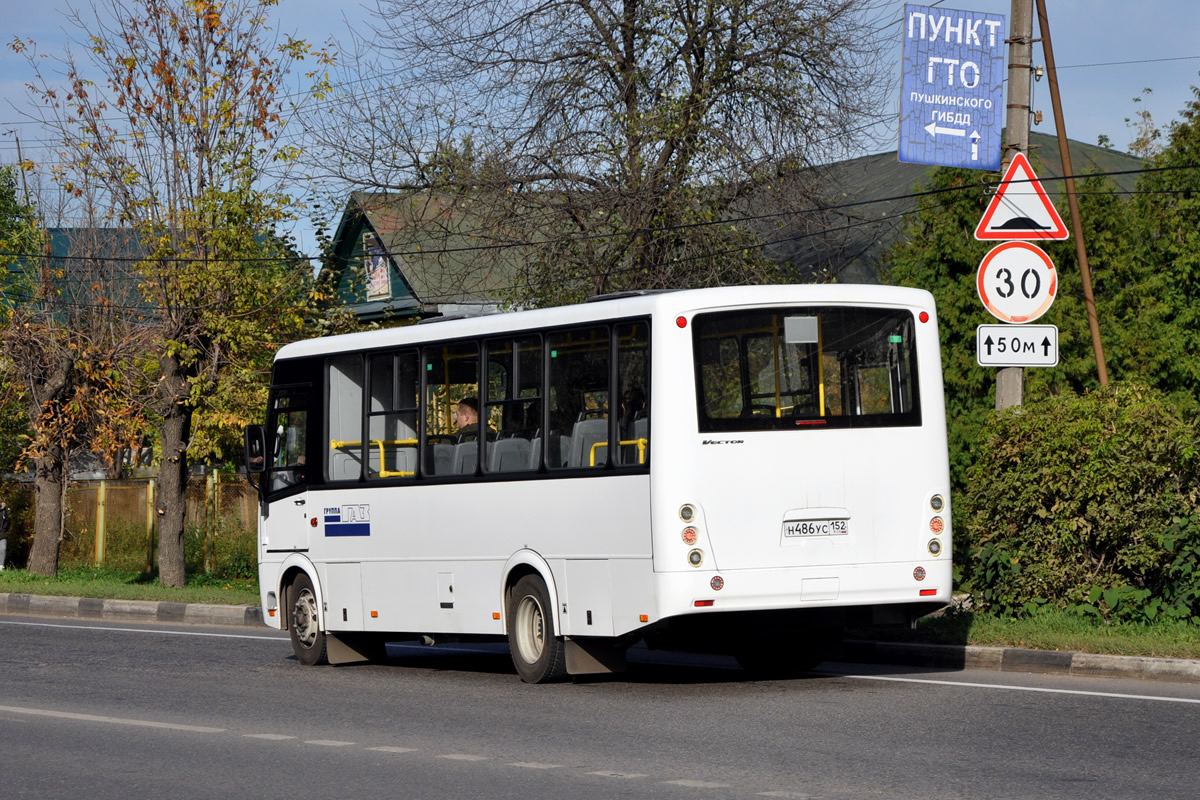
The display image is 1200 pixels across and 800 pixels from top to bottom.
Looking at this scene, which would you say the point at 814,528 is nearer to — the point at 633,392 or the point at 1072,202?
the point at 633,392

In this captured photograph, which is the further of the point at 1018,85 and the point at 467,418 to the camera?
the point at 1018,85

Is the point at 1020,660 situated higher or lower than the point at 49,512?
lower

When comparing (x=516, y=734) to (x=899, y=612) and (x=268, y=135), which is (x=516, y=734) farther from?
(x=268, y=135)

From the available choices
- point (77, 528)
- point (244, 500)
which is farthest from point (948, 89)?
point (77, 528)

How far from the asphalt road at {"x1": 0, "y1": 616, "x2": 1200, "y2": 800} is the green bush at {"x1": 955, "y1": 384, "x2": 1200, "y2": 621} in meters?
1.66

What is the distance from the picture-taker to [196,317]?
2397 centimetres

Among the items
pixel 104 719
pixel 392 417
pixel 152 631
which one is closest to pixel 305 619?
pixel 392 417

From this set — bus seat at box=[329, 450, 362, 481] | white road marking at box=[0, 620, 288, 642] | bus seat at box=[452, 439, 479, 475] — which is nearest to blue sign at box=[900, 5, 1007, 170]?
bus seat at box=[452, 439, 479, 475]

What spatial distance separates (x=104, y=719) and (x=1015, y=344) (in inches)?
289

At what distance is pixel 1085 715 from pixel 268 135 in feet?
52.1

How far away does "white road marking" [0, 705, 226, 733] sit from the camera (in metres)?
10.3

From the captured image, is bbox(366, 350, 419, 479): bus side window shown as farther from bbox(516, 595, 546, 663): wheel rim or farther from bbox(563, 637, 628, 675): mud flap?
bbox(563, 637, 628, 675): mud flap

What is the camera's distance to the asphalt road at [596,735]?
7988 millimetres

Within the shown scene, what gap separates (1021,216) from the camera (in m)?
13.9
